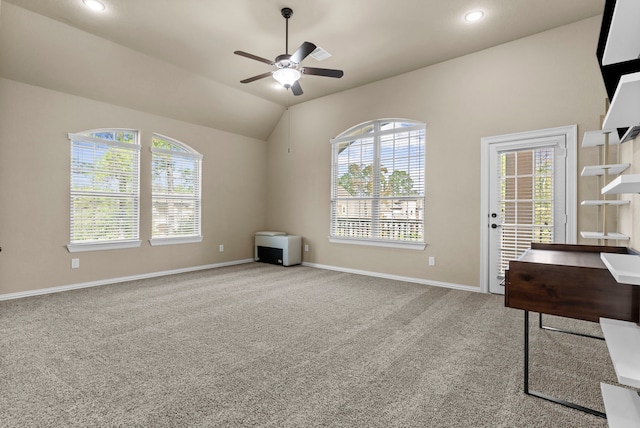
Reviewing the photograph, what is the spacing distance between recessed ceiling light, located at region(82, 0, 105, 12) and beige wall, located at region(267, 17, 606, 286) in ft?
10.4

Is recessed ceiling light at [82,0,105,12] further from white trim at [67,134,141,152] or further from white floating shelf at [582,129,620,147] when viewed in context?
white floating shelf at [582,129,620,147]

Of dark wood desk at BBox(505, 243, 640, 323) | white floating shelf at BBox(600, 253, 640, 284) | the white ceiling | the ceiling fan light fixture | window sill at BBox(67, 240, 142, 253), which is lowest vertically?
window sill at BBox(67, 240, 142, 253)

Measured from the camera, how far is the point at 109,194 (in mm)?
4727

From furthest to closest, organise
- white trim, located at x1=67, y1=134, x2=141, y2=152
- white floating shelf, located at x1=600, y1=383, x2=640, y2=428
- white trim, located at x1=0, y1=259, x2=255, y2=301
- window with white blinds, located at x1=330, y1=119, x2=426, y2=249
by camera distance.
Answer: window with white blinds, located at x1=330, y1=119, x2=426, y2=249 < white trim, located at x1=67, y1=134, x2=141, y2=152 < white trim, located at x1=0, y1=259, x2=255, y2=301 < white floating shelf, located at x1=600, y1=383, x2=640, y2=428

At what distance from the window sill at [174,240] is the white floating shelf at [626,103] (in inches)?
219

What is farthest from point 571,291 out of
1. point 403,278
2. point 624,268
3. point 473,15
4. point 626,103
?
point 403,278

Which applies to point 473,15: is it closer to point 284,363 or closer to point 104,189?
point 284,363

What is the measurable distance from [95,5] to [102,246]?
306 centimetres

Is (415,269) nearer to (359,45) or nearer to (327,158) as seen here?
(327,158)

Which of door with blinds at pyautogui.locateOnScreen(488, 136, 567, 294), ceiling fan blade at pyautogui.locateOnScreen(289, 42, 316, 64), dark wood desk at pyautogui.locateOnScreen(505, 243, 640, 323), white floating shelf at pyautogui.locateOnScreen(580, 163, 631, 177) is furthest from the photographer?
door with blinds at pyautogui.locateOnScreen(488, 136, 567, 294)

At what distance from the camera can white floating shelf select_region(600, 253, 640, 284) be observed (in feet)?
3.51

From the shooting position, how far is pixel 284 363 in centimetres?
230

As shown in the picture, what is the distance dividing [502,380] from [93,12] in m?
4.99

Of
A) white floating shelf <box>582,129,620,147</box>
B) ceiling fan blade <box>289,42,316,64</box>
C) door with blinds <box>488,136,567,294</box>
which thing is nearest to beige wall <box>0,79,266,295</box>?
ceiling fan blade <box>289,42,316,64</box>
